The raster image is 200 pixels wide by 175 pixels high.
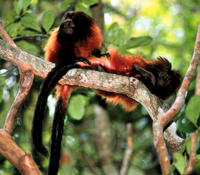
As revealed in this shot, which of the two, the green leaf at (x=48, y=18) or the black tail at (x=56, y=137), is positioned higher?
the green leaf at (x=48, y=18)

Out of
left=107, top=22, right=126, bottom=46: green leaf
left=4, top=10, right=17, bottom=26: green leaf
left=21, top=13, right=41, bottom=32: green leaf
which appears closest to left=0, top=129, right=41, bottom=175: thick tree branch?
left=21, top=13, right=41, bottom=32: green leaf

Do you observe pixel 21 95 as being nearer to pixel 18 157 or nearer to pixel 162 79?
pixel 18 157

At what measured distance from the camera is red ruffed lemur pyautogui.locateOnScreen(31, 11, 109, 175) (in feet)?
8.59

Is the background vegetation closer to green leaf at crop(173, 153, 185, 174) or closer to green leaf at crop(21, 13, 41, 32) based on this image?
green leaf at crop(21, 13, 41, 32)

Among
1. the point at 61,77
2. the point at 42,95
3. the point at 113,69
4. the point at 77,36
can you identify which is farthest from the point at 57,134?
the point at 77,36

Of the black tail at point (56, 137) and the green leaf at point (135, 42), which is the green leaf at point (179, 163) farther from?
the green leaf at point (135, 42)

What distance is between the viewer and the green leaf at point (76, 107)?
3.59 m

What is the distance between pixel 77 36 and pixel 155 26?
15.8ft

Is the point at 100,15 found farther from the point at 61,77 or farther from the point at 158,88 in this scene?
the point at 61,77

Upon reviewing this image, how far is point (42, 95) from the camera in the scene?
2668 millimetres

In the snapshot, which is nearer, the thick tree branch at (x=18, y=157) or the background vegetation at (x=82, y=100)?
the thick tree branch at (x=18, y=157)

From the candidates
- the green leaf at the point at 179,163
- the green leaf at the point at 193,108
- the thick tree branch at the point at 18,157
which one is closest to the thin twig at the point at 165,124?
the green leaf at the point at 179,163

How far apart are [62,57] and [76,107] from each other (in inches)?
32.5

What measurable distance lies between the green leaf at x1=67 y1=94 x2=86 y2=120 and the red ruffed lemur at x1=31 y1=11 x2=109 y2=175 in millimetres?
399
